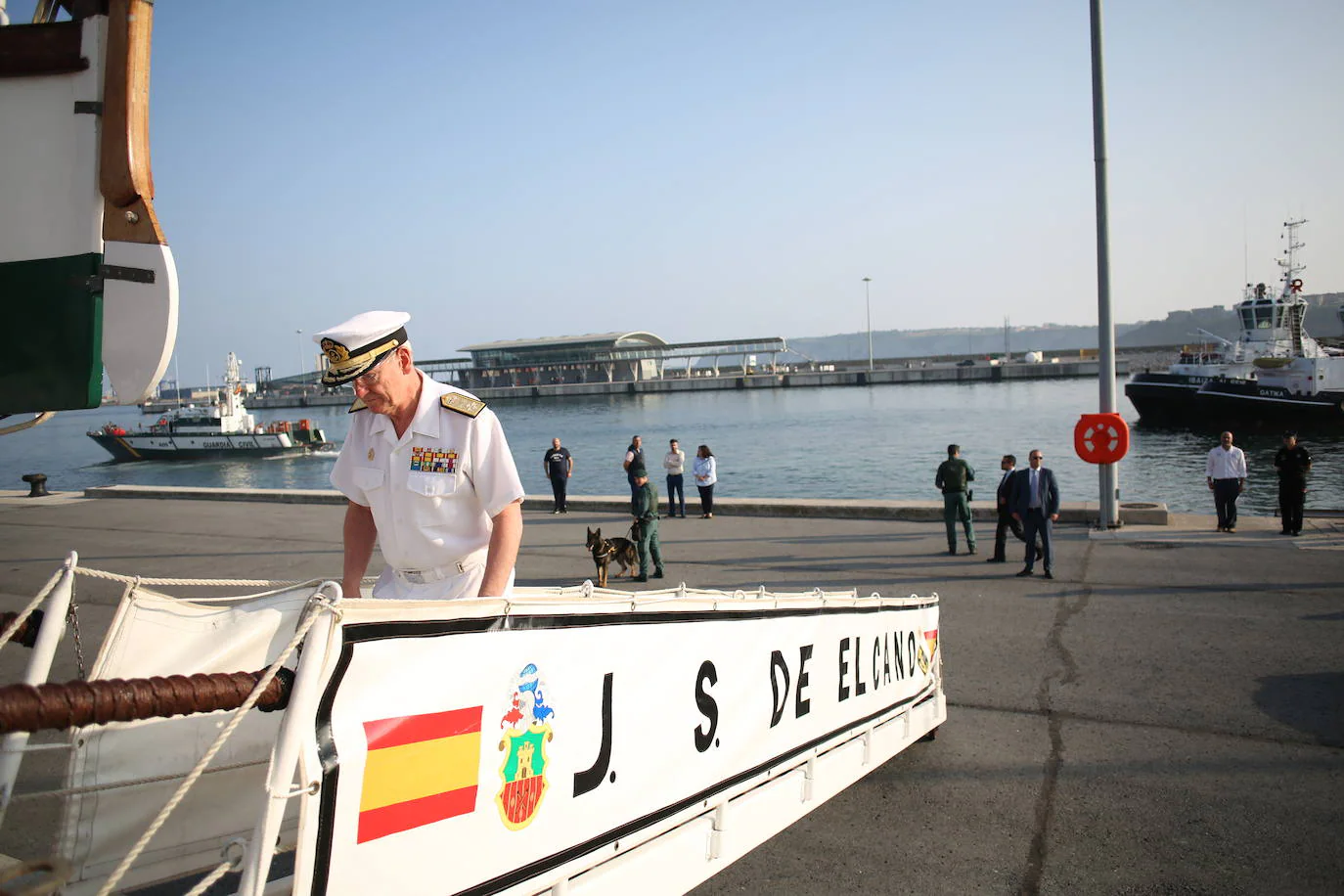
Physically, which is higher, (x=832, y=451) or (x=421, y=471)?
(x=421, y=471)

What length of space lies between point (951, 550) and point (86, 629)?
1054 cm

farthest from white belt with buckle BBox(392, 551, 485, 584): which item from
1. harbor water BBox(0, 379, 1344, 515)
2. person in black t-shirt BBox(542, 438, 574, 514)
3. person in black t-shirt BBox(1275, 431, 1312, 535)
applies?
harbor water BBox(0, 379, 1344, 515)

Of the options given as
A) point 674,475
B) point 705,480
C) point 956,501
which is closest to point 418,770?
point 956,501

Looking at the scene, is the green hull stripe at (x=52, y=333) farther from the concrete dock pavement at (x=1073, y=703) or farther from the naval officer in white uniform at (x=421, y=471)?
the concrete dock pavement at (x=1073, y=703)

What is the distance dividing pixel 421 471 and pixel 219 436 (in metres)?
65.1

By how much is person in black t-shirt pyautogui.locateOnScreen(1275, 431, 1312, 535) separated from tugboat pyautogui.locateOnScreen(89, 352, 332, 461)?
58424 millimetres

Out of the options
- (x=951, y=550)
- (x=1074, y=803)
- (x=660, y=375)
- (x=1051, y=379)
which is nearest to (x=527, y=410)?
(x=660, y=375)

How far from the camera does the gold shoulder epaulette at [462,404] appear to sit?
3.09 metres

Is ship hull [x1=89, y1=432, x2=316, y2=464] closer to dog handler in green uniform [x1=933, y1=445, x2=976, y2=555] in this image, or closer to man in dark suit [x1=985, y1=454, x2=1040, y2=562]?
dog handler in green uniform [x1=933, y1=445, x2=976, y2=555]

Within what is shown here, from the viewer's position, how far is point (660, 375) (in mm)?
164250

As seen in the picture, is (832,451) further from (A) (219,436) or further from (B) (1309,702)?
(B) (1309,702)

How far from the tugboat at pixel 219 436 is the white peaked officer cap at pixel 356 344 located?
204 feet

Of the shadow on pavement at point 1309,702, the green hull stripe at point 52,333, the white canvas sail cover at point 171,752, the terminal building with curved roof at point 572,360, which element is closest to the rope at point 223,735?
the white canvas sail cover at point 171,752

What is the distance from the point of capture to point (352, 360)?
2932 mm
